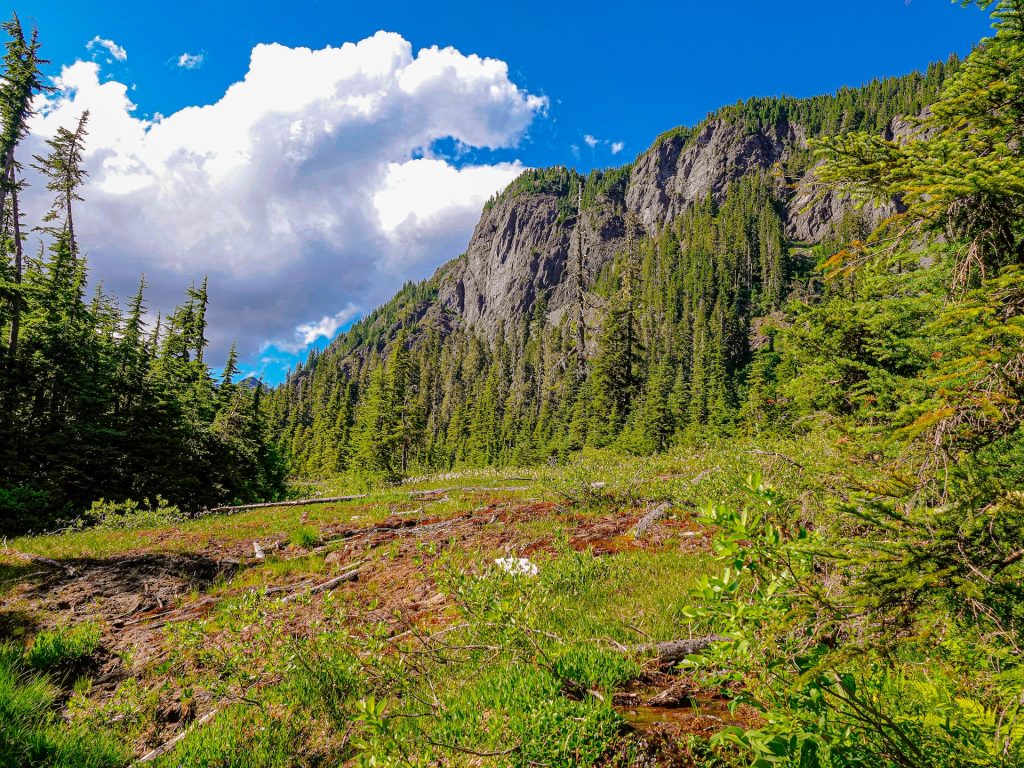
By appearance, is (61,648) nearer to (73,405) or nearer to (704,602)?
(704,602)

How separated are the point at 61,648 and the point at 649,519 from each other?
32.1 feet

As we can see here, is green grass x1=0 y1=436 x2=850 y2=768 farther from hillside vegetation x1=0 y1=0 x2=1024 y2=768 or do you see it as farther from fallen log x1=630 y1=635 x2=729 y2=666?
fallen log x1=630 y1=635 x2=729 y2=666

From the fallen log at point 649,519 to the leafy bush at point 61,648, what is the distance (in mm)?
8780

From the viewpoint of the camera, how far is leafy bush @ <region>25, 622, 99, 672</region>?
17.5ft

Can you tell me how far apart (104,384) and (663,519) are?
1107 inches

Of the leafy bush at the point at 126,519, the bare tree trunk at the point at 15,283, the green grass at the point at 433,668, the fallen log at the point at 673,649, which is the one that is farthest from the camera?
the bare tree trunk at the point at 15,283

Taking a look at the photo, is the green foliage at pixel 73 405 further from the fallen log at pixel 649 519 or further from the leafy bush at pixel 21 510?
the fallen log at pixel 649 519

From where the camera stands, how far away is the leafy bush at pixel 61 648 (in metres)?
5.33

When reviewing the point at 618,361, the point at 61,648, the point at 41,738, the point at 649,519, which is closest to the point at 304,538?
the point at 61,648

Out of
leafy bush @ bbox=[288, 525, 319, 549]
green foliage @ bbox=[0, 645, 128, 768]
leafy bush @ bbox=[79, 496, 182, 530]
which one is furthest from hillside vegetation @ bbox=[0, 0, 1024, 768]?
leafy bush @ bbox=[79, 496, 182, 530]

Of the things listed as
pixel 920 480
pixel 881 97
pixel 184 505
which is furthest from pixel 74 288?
pixel 881 97

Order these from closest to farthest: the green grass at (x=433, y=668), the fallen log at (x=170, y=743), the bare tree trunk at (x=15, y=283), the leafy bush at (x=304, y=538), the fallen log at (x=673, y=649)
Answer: the green grass at (x=433, y=668)
the fallen log at (x=170, y=743)
the fallen log at (x=673, y=649)
the leafy bush at (x=304, y=538)
the bare tree trunk at (x=15, y=283)

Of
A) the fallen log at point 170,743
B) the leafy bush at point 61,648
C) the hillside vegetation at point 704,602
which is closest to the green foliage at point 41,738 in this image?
the hillside vegetation at point 704,602

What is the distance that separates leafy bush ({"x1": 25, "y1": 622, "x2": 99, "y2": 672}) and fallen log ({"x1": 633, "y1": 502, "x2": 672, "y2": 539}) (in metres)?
8.78
